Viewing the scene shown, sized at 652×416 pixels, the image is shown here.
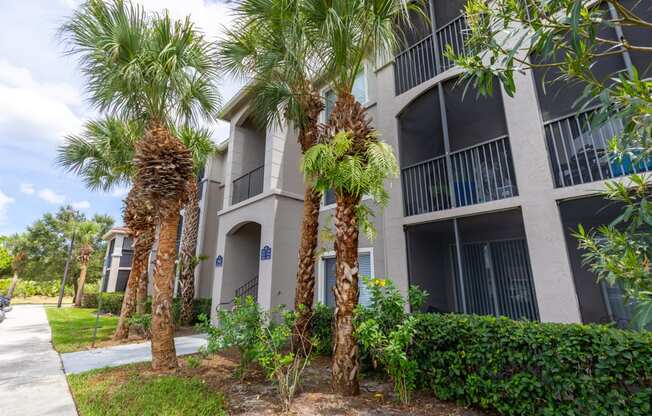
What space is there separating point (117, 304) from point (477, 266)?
22988mm

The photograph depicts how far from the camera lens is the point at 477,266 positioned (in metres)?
9.49

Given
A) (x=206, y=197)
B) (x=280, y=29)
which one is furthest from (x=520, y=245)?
(x=206, y=197)

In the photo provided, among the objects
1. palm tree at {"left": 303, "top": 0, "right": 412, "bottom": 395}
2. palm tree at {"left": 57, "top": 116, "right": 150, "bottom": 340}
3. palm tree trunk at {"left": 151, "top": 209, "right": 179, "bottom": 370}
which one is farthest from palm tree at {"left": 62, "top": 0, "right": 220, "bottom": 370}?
palm tree at {"left": 57, "top": 116, "right": 150, "bottom": 340}

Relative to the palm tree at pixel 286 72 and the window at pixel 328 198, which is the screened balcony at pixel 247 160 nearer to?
the window at pixel 328 198

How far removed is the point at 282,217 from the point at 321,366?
507 cm

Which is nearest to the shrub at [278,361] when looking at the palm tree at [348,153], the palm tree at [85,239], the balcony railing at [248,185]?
the palm tree at [348,153]

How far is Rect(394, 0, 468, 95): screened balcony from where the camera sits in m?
8.41

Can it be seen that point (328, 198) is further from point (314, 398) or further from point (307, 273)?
point (314, 398)

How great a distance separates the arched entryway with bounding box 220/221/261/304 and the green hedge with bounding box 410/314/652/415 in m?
8.64

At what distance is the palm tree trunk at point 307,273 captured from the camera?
7414mm

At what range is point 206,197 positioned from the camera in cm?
1753

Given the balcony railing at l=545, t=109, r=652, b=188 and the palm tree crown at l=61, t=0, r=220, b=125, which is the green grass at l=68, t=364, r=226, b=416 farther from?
the balcony railing at l=545, t=109, r=652, b=188

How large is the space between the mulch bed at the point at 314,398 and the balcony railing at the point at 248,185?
731cm

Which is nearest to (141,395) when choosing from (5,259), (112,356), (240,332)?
(240,332)
